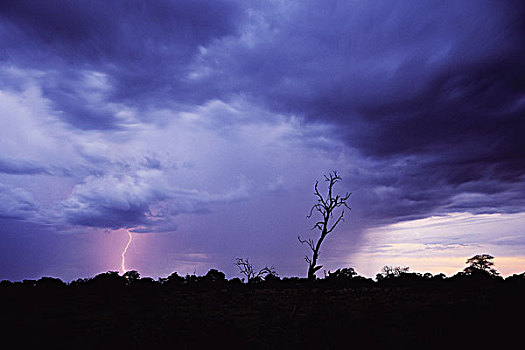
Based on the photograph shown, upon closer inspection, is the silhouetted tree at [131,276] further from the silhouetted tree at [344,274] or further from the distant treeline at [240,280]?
the silhouetted tree at [344,274]

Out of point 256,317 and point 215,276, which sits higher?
point 215,276

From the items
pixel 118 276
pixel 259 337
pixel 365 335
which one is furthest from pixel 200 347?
pixel 118 276

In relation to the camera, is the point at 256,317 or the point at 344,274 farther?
the point at 344,274

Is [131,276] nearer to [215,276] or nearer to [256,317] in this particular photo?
[215,276]

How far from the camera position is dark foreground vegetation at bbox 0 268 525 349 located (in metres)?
32.1

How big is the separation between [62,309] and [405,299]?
46486 millimetres

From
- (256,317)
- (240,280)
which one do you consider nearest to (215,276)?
(240,280)

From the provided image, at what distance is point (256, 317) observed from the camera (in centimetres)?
4641

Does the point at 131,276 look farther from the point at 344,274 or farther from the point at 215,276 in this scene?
the point at 344,274

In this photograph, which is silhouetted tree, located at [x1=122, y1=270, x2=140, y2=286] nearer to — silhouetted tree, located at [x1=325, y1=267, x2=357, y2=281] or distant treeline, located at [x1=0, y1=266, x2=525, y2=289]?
distant treeline, located at [x1=0, y1=266, x2=525, y2=289]

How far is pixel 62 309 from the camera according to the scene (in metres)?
Answer: 53.2

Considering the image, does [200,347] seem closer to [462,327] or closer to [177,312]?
[177,312]

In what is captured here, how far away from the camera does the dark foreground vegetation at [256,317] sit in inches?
1265

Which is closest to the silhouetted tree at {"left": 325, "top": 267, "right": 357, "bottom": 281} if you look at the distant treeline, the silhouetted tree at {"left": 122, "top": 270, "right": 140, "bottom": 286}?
the distant treeline
